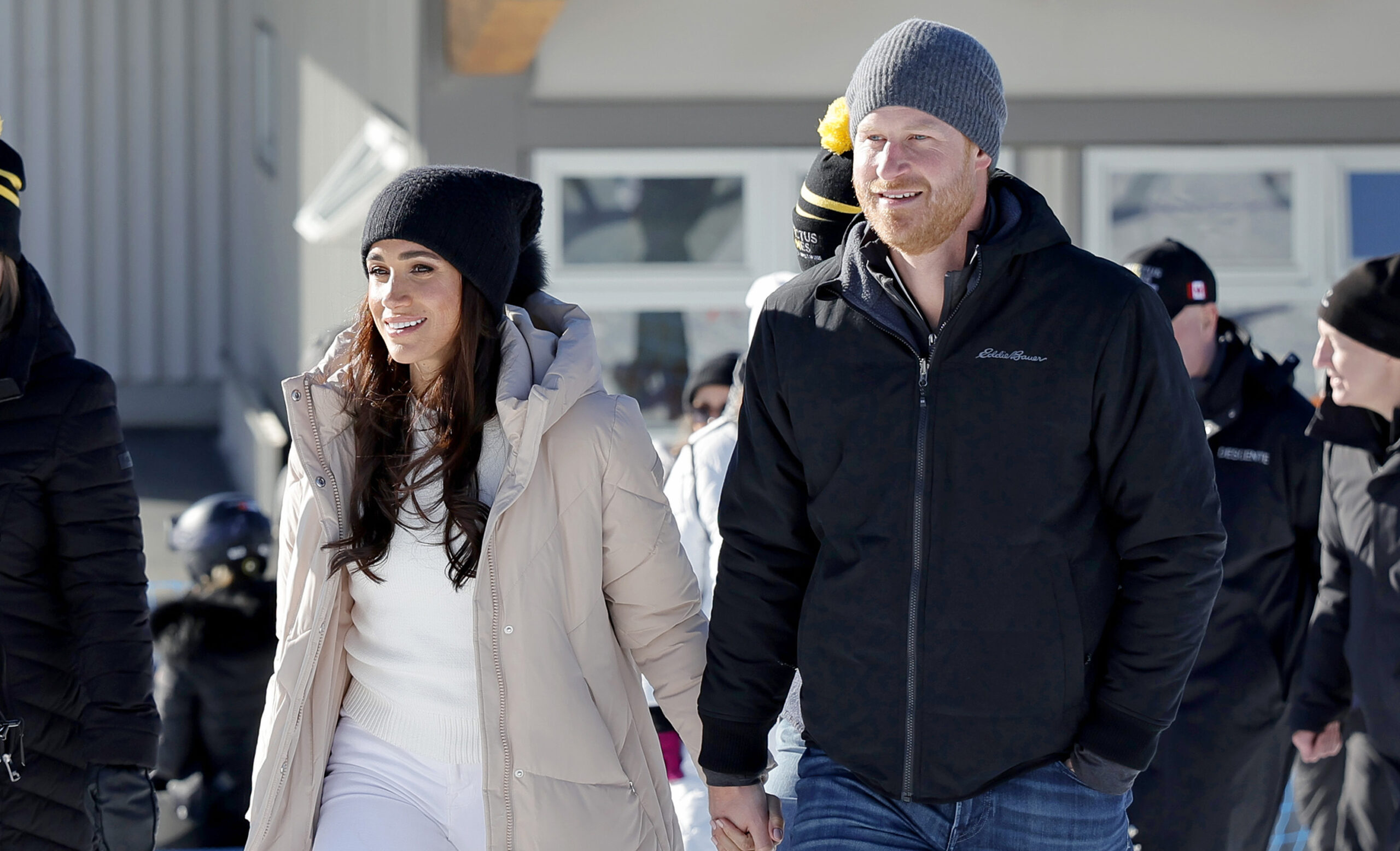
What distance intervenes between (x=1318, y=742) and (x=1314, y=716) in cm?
7

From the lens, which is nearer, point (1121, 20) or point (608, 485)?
point (608, 485)

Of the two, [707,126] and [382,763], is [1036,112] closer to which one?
[707,126]

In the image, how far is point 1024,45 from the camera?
775cm

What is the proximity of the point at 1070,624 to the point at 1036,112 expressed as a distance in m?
5.74

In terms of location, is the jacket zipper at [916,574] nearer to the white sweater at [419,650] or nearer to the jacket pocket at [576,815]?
the jacket pocket at [576,815]

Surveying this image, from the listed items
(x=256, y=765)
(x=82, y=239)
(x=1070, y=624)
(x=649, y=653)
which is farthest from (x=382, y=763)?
(x=82, y=239)

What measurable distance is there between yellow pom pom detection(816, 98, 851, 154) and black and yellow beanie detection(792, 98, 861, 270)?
0.06 ft

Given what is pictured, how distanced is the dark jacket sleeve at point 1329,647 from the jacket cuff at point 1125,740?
1.89 metres

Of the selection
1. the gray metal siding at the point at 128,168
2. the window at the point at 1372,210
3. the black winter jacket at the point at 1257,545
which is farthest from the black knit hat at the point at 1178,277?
the gray metal siding at the point at 128,168

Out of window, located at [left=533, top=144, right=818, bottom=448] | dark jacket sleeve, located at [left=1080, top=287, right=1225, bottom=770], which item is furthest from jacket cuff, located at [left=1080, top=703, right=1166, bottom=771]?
window, located at [left=533, top=144, right=818, bottom=448]

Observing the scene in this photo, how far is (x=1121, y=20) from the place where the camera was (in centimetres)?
776

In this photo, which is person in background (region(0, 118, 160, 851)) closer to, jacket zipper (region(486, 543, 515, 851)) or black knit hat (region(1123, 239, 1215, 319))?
jacket zipper (region(486, 543, 515, 851))

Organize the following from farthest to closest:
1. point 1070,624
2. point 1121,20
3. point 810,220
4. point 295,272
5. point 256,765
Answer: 1. point 295,272
2. point 1121,20
3. point 810,220
4. point 256,765
5. point 1070,624

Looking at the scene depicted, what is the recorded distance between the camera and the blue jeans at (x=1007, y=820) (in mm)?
2469
